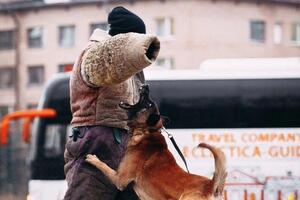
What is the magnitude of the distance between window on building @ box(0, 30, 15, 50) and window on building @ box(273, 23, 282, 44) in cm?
1224

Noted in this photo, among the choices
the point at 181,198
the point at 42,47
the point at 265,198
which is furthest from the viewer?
the point at 42,47

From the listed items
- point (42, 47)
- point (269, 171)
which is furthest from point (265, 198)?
point (42, 47)

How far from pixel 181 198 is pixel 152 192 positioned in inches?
5.8

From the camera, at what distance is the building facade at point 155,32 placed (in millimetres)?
29547

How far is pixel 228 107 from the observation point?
32.1 ft

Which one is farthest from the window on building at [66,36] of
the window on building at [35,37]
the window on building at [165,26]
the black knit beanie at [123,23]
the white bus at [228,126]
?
the black knit beanie at [123,23]

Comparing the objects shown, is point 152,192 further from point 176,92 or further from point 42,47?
point 42,47

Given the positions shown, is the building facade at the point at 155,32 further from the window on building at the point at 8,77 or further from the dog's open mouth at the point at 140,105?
the dog's open mouth at the point at 140,105

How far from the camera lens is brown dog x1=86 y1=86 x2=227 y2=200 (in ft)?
11.2

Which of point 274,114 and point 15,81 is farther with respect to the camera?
point 15,81

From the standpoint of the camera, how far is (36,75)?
1304 inches

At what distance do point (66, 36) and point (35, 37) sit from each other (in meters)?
1.66

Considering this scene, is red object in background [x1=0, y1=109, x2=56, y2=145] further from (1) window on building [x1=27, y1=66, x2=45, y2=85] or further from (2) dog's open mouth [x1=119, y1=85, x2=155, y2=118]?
(1) window on building [x1=27, y1=66, x2=45, y2=85]

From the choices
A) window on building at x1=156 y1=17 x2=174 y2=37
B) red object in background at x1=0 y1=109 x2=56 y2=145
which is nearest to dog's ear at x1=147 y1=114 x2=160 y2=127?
red object in background at x1=0 y1=109 x2=56 y2=145
